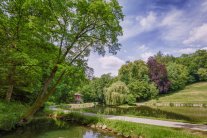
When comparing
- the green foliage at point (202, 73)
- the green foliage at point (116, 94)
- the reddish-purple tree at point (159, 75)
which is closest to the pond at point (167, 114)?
the green foliage at point (116, 94)

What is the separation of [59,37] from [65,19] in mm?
1302

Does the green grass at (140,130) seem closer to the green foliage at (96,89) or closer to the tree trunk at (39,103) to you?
the tree trunk at (39,103)

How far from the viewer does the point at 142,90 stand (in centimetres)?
4591

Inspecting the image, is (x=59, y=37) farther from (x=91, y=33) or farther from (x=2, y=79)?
(x=2, y=79)

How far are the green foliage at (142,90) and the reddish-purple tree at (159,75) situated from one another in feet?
23.1

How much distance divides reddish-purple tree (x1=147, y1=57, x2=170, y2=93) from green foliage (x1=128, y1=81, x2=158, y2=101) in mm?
7052

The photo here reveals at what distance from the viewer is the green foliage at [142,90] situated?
45.6 meters

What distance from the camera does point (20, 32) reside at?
11445mm

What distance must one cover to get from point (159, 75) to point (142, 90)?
9.72 metres

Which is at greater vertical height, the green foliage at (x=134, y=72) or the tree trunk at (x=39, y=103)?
the green foliage at (x=134, y=72)

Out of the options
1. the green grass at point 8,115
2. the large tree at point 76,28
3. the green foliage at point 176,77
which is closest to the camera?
the green grass at point 8,115

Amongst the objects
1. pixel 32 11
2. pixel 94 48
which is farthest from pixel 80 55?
pixel 32 11

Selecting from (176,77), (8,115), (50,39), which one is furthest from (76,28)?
(176,77)

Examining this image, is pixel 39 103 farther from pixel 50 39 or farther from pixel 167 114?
pixel 167 114
